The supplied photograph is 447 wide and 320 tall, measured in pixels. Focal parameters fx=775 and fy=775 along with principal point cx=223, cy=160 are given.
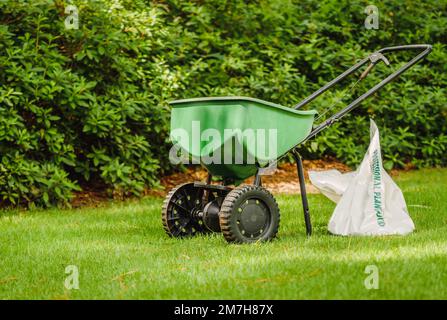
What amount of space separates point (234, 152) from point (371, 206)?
0.97m

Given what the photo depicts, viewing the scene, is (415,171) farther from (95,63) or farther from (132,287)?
(132,287)

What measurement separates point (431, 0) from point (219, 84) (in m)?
3.33

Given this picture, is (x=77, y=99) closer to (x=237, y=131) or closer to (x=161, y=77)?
(x=161, y=77)

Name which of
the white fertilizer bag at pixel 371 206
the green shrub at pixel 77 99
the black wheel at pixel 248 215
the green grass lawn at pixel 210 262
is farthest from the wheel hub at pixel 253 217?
the green shrub at pixel 77 99

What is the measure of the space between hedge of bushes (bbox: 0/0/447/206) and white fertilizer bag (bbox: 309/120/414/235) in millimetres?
2408

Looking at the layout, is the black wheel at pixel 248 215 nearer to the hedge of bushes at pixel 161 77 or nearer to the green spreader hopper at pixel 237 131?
the green spreader hopper at pixel 237 131

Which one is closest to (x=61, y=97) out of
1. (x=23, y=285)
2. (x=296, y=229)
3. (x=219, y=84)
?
(x=219, y=84)

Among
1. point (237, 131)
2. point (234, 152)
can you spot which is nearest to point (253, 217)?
point (234, 152)

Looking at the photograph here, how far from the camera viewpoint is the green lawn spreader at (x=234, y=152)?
4.43m

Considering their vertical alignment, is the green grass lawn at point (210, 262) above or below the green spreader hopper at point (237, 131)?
below

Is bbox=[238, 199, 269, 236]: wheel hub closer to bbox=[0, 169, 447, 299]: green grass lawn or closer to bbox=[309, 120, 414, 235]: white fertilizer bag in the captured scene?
bbox=[0, 169, 447, 299]: green grass lawn

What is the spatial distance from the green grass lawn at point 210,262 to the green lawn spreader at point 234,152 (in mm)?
147

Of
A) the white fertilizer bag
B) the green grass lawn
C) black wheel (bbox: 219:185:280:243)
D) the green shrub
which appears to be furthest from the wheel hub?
the green shrub

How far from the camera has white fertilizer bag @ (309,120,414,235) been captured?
480 cm
